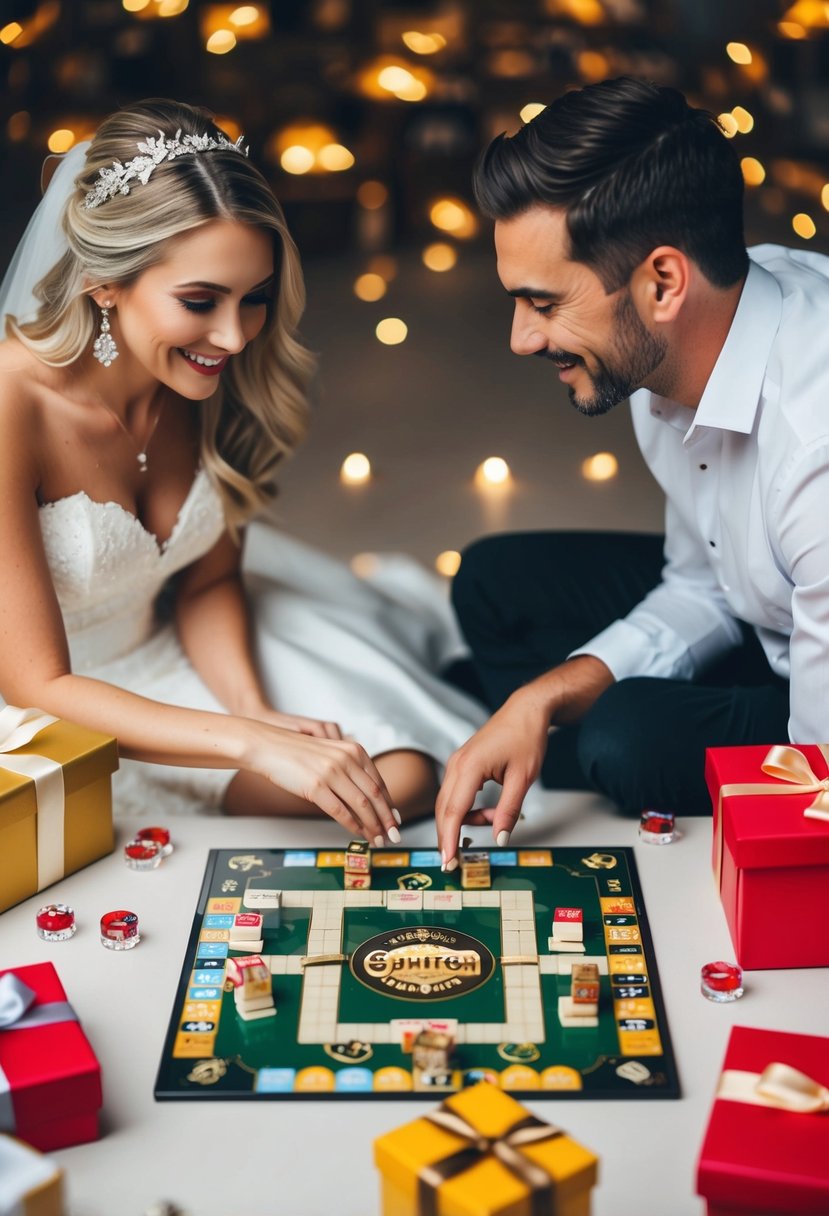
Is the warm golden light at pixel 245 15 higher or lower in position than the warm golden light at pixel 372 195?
higher

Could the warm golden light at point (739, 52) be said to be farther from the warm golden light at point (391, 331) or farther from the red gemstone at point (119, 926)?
the red gemstone at point (119, 926)

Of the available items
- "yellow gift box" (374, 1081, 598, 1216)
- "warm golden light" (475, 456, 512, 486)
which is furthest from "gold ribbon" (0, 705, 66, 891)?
"warm golden light" (475, 456, 512, 486)

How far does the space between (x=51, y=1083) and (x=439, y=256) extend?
3.97 metres

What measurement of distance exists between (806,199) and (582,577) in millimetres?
1972

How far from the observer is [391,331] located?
430 cm

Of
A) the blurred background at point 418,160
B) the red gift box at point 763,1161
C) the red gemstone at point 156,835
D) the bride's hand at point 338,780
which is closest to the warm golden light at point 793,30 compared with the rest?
the blurred background at point 418,160

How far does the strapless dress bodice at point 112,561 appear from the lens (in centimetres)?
193

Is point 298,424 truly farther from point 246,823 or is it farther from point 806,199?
point 806,199

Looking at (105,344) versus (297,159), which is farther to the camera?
(297,159)

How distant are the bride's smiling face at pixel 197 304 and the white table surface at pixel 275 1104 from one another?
2.07 ft

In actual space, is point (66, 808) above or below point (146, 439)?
below

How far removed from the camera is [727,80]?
14.4 ft

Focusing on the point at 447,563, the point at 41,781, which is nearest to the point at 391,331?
the point at 447,563

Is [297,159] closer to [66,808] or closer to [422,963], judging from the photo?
[66,808]
